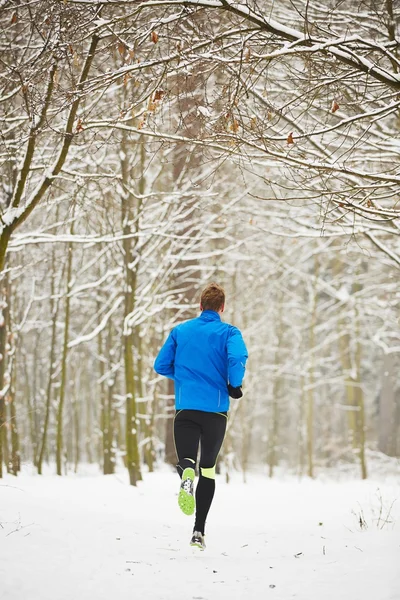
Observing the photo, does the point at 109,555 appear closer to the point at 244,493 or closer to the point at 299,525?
the point at 299,525

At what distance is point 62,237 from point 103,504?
9.84ft

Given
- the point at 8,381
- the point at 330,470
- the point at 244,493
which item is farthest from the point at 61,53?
the point at 330,470

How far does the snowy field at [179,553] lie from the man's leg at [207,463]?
0.98 ft

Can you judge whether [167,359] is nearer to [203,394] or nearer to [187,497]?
[203,394]

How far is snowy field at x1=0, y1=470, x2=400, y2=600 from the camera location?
345 centimetres

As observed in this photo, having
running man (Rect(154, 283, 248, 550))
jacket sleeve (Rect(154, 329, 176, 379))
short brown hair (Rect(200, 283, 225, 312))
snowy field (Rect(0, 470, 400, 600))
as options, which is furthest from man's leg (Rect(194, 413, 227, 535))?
short brown hair (Rect(200, 283, 225, 312))

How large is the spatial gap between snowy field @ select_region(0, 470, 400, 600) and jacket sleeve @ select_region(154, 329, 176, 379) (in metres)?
1.35

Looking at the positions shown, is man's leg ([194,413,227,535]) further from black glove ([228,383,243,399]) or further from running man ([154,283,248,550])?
black glove ([228,383,243,399])

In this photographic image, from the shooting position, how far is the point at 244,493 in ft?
30.2

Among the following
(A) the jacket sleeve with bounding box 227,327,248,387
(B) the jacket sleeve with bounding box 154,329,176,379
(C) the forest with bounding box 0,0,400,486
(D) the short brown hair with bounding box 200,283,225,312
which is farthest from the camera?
(D) the short brown hair with bounding box 200,283,225,312

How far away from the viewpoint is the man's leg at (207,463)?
15.1ft

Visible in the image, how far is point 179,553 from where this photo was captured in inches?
178

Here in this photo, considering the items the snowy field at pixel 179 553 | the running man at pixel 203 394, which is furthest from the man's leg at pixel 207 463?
the snowy field at pixel 179 553

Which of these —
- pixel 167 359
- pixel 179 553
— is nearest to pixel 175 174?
pixel 167 359
